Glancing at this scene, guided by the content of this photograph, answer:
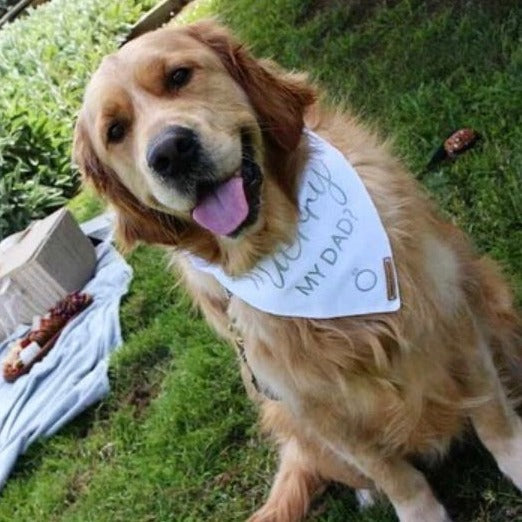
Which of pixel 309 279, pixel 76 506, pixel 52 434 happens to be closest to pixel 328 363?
pixel 309 279

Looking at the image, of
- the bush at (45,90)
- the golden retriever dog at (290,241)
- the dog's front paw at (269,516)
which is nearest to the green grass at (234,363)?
the dog's front paw at (269,516)

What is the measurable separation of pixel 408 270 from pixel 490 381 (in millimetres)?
466

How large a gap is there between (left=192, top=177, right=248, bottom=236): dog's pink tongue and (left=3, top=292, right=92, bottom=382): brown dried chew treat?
3528 millimetres

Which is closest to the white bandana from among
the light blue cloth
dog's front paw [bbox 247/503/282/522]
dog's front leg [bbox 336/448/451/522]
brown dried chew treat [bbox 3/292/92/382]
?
dog's front leg [bbox 336/448/451/522]

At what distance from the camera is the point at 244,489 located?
404 cm

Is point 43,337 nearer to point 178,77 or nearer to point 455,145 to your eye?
point 455,145

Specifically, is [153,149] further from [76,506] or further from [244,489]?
[76,506]

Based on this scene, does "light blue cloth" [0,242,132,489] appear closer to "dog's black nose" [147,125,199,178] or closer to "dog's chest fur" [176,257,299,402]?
"dog's chest fur" [176,257,299,402]

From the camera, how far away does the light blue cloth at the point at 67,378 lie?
5305mm

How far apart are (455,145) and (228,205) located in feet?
7.32

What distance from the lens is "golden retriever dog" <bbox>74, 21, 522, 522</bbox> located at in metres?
A: 2.79

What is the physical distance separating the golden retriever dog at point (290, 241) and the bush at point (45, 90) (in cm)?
559

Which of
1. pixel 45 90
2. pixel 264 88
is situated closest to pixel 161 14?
pixel 45 90

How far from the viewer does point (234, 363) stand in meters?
4.61
